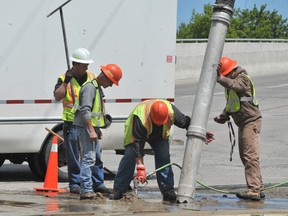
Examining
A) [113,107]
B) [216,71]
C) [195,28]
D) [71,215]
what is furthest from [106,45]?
[195,28]

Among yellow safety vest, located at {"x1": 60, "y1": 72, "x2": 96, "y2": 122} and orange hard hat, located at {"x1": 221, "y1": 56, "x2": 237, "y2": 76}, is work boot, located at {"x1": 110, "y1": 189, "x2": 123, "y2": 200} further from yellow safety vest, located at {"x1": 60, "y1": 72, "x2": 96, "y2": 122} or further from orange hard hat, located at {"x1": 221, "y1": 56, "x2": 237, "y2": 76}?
orange hard hat, located at {"x1": 221, "y1": 56, "x2": 237, "y2": 76}

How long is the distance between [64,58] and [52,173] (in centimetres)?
189

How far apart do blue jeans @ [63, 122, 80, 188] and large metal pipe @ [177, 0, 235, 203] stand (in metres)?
1.87

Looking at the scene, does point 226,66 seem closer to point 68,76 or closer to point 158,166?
point 158,166

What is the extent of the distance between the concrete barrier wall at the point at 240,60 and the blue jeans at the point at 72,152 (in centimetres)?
3134

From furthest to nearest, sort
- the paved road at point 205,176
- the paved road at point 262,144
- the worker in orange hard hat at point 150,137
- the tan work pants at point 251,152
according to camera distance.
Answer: the paved road at point 262,144
the tan work pants at point 251,152
the worker in orange hard hat at point 150,137
the paved road at point 205,176

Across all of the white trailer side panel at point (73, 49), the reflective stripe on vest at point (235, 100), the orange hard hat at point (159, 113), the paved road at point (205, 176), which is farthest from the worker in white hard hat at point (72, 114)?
the reflective stripe on vest at point (235, 100)

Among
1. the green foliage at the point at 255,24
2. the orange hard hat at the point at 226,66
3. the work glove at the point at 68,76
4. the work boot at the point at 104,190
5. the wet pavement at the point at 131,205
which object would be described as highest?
the green foliage at the point at 255,24

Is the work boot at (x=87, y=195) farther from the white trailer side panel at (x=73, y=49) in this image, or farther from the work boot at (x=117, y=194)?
the white trailer side panel at (x=73, y=49)

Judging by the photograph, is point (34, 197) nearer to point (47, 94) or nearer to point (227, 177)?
point (47, 94)

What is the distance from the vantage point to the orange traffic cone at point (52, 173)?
11180 millimetres

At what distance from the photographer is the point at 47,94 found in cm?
1227

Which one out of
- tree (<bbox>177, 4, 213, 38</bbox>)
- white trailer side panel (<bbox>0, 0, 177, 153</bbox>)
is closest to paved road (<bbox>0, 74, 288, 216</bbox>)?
white trailer side panel (<bbox>0, 0, 177, 153</bbox>)

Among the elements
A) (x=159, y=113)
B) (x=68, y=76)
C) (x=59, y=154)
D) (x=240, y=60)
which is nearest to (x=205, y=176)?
(x=59, y=154)
